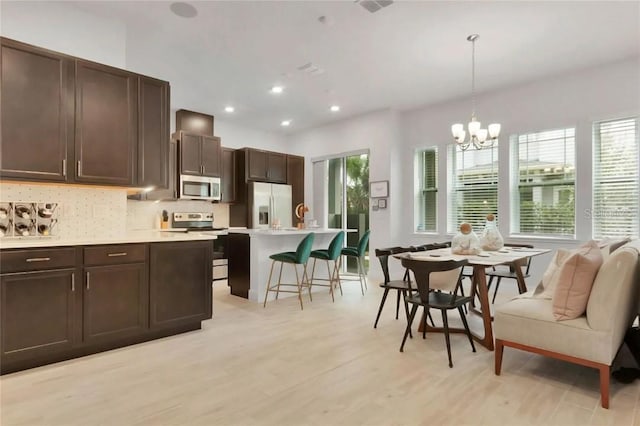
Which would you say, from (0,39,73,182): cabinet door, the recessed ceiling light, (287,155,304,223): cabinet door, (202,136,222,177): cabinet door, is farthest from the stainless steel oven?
the recessed ceiling light

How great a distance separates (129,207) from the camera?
5.93 metres

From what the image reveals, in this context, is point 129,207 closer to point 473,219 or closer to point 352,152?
point 352,152

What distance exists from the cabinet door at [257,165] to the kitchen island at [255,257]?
2037 millimetres

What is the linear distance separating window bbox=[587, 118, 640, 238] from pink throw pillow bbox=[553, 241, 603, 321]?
2.82 meters

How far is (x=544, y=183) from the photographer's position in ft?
16.6

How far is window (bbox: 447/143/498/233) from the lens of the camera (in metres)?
5.57

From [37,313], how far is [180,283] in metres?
1.05

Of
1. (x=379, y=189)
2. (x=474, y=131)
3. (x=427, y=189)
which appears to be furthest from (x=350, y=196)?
(x=474, y=131)

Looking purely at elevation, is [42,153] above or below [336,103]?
below

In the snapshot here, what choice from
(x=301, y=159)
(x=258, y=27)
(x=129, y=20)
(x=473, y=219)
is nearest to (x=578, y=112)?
(x=473, y=219)

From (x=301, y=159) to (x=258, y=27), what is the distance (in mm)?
4176

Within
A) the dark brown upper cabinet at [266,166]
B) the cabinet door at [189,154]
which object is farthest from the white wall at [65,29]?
the dark brown upper cabinet at [266,166]

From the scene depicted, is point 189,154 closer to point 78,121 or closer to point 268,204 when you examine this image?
point 268,204

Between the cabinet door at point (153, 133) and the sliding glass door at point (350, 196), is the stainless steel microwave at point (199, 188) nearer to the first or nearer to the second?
the sliding glass door at point (350, 196)
